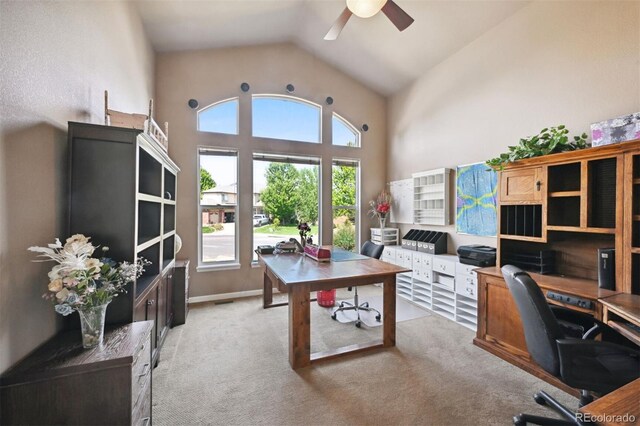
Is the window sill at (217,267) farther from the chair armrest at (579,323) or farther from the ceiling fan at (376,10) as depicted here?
the chair armrest at (579,323)

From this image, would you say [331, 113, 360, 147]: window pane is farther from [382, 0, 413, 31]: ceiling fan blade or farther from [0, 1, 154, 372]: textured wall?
[0, 1, 154, 372]: textured wall

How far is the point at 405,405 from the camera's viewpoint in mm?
1973

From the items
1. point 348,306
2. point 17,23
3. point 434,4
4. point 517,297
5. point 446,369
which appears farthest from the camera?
point 348,306

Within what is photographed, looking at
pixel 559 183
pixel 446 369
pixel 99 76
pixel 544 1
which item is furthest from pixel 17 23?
pixel 544 1

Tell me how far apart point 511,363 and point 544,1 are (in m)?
3.76

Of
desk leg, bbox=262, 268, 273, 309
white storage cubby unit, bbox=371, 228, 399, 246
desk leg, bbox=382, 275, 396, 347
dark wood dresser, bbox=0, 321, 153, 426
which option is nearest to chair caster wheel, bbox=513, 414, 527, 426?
desk leg, bbox=382, 275, 396, 347

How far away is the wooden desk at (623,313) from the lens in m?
1.56

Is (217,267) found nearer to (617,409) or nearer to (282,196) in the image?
(282,196)

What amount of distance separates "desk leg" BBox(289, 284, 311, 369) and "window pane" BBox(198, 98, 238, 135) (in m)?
3.09

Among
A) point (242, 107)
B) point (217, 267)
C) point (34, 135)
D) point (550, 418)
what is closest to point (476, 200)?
point (550, 418)

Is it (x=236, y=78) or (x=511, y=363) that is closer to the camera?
(x=511, y=363)

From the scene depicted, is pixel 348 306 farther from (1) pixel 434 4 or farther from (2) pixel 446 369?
(1) pixel 434 4

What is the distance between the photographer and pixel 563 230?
242 cm

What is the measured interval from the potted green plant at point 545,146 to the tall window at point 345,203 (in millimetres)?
2753
